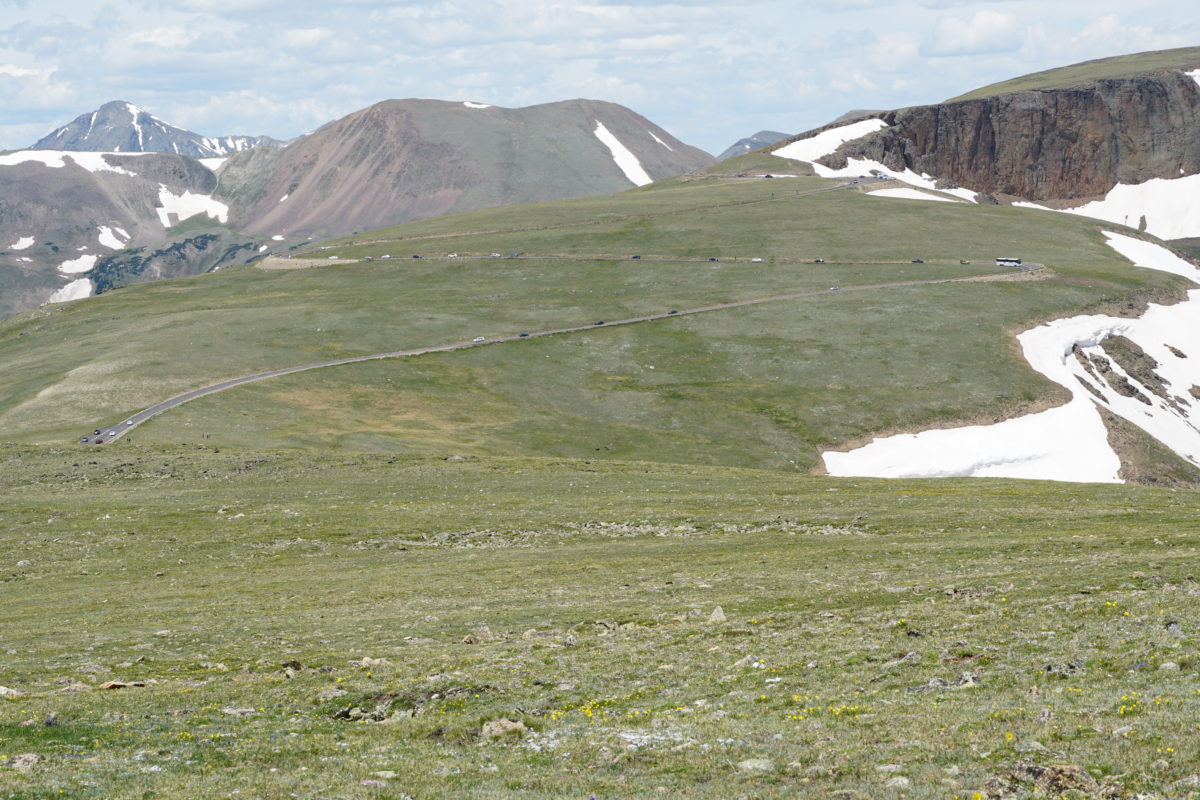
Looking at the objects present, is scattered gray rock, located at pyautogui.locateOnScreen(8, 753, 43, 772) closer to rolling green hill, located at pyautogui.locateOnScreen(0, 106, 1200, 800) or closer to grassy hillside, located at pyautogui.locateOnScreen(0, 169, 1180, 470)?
rolling green hill, located at pyautogui.locateOnScreen(0, 106, 1200, 800)

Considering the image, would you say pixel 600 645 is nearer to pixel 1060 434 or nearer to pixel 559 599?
pixel 559 599

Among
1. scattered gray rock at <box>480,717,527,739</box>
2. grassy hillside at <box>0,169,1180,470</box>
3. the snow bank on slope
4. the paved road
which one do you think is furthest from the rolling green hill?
the snow bank on slope

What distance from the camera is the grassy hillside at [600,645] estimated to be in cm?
1941

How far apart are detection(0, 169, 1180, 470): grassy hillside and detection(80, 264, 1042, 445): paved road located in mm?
2452

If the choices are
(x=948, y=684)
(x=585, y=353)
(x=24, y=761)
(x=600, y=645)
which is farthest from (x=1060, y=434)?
(x=24, y=761)

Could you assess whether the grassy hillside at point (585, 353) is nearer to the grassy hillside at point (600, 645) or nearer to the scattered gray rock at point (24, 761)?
the grassy hillside at point (600, 645)

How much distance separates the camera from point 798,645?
28469mm

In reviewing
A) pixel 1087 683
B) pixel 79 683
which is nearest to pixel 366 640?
pixel 79 683

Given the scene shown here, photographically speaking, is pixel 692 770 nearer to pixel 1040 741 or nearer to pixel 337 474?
pixel 1040 741

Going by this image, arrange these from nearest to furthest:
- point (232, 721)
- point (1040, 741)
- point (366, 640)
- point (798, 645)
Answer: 1. point (1040, 741)
2. point (232, 721)
3. point (798, 645)
4. point (366, 640)

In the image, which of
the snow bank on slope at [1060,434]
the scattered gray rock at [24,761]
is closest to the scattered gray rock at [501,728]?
the scattered gray rock at [24,761]

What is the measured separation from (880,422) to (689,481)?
160 feet

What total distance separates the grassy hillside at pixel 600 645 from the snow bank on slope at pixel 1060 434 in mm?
40469

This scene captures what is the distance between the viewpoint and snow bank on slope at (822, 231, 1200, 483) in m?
102
